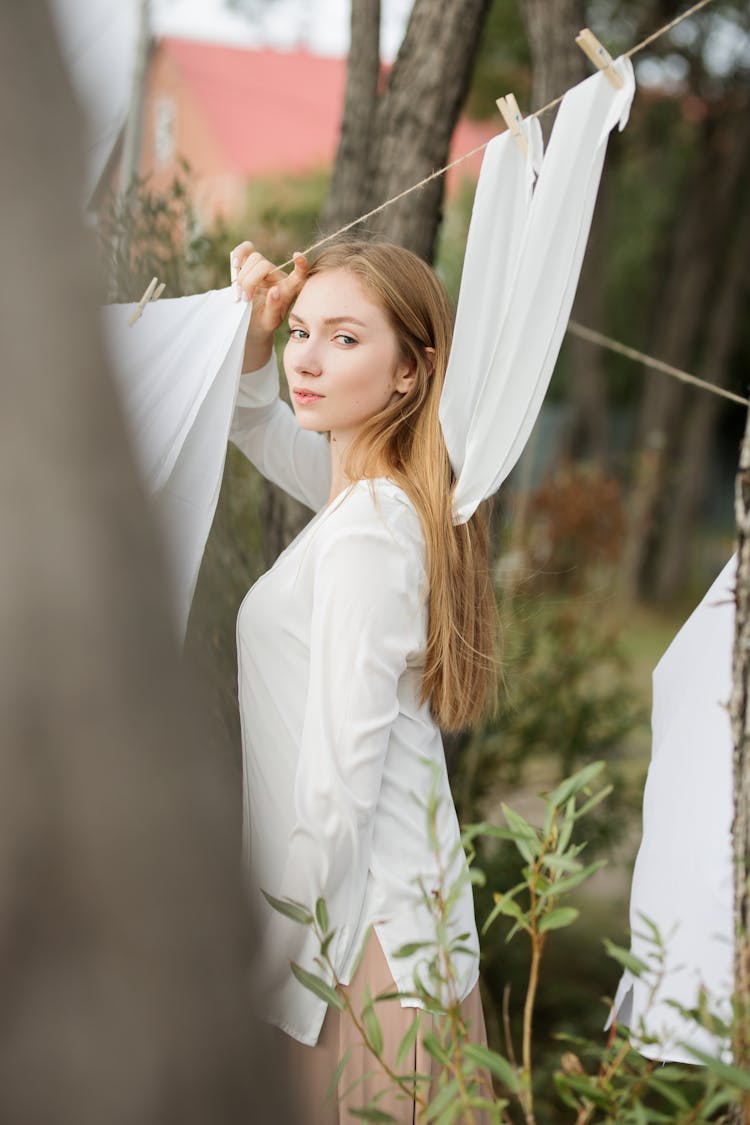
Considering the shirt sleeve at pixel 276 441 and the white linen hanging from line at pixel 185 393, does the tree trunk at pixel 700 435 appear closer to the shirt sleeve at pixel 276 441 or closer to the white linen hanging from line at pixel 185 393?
the shirt sleeve at pixel 276 441

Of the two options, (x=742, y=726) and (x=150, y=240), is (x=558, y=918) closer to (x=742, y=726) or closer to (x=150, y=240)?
(x=742, y=726)

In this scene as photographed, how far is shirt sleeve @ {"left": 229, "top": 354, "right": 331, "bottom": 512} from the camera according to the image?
2.20 metres

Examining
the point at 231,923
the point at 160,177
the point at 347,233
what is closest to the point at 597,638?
the point at 160,177

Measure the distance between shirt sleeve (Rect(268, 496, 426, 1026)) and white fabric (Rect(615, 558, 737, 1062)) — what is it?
39 centimetres

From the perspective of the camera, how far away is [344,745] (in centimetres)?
162

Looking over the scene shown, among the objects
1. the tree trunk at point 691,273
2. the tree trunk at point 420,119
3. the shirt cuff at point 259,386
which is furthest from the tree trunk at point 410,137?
the tree trunk at point 691,273

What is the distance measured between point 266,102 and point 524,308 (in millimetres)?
19912

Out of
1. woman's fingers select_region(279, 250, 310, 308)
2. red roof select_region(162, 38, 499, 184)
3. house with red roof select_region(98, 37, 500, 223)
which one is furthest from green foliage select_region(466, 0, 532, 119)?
woman's fingers select_region(279, 250, 310, 308)

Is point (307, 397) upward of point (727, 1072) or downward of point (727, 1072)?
upward

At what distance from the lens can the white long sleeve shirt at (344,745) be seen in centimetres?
163

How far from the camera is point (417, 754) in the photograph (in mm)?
1754

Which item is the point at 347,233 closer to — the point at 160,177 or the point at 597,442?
the point at 160,177

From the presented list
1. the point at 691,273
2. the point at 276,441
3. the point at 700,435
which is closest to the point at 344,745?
the point at 276,441

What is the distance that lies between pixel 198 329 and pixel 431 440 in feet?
1.45
